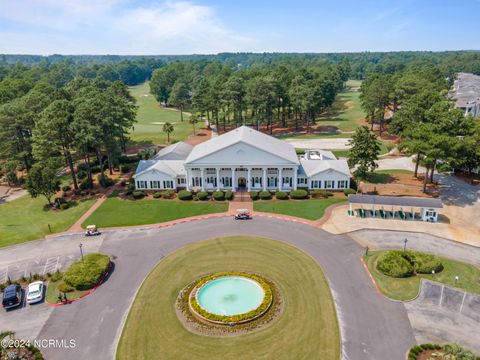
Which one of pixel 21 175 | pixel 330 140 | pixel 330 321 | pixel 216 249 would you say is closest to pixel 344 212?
pixel 216 249

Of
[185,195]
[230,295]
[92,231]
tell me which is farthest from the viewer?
[185,195]

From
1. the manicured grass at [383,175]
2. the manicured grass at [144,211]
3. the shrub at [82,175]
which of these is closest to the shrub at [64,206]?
the manicured grass at [144,211]

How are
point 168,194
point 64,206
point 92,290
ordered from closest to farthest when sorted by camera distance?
point 92,290 < point 64,206 < point 168,194

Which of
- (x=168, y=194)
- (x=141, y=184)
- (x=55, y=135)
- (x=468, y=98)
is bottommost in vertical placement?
(x=168, y=194)

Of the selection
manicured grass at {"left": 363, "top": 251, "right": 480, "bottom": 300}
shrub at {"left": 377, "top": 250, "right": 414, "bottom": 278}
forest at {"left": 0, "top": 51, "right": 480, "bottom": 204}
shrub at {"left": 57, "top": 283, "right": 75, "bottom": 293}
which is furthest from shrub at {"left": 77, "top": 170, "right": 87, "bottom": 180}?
shrub at {"left": 377, "top": 250, "right": 414, "bottom": 278}

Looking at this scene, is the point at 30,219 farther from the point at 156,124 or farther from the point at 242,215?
the point at 156,124

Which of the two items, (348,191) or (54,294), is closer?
(54,294)

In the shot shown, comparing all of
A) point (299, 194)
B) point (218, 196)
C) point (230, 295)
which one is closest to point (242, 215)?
point (218, 196)

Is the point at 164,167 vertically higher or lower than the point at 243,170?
higher
